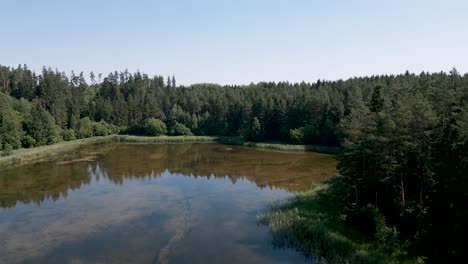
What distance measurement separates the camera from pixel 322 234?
24.8 metres

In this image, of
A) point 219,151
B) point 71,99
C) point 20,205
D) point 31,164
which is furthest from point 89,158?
point 71,99

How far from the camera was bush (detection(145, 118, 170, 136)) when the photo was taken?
105062 millimetres

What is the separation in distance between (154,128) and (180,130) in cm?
705

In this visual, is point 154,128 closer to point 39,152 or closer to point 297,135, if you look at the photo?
point 39,152

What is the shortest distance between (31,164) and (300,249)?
174 ft

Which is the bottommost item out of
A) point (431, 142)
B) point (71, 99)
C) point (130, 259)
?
point (130, 259)

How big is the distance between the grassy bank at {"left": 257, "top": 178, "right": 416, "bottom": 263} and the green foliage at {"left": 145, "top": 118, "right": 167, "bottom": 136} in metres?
75.8

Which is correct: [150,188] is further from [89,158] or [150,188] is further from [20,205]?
[89,158]

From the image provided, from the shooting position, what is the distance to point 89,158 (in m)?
69.1

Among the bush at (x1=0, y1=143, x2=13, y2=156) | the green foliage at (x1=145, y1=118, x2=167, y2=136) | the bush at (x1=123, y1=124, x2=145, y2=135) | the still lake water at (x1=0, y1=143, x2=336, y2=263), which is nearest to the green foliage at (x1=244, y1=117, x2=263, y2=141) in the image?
the still lake water at (x1=0, y1=143, x2=336, y2=263)

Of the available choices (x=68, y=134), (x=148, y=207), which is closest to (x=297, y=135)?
(x=148, y=207)

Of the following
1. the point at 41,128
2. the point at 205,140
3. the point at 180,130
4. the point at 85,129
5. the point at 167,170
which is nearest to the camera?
the point at 167,170

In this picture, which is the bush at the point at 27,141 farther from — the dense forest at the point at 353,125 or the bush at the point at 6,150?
the bush at the point at 6,150

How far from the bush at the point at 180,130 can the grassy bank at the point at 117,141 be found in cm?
414
